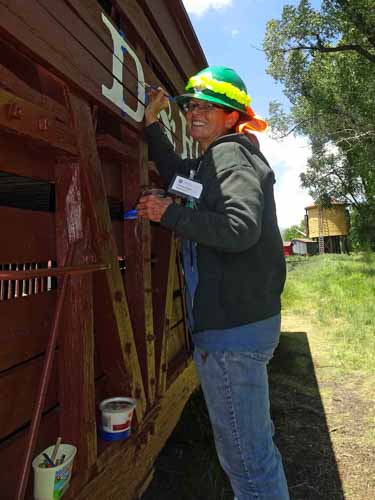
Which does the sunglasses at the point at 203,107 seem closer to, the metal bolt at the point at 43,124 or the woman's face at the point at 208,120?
the woman's face at the point at 208,120

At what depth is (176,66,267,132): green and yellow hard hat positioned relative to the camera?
2.43 m

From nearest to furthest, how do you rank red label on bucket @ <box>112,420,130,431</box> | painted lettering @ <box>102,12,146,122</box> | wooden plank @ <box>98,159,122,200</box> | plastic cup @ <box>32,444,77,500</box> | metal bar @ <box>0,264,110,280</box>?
metal bar @ <box>0,264,110,280</box>, plastic cup @ <box>32,444,77,500</box>, red label on bucket @ <box>112,420,130,431</box>, painted lettering @ <box>102,12,146,122</box>, wooden plank @ <box>98,159,122,200</box>

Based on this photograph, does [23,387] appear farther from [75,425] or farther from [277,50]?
[277,50]

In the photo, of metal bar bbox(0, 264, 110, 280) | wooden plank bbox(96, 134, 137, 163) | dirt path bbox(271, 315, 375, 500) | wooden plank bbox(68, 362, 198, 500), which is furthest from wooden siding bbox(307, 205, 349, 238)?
metal bar bbox(0, 264, 110, 280)

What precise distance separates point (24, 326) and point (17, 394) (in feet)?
1.01

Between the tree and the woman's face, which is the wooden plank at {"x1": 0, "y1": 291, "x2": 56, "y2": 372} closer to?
the woman's face

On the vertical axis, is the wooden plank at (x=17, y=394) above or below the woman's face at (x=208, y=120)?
below

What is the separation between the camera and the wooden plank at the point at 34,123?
170cm

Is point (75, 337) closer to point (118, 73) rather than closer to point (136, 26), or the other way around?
point (118, 73)

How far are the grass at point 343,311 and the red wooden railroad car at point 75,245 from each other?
16.4 feet

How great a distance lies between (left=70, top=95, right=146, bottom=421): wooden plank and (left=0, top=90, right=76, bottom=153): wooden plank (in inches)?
5.0

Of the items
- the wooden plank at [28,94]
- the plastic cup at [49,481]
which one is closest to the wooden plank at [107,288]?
the wooden plank at [28,94]

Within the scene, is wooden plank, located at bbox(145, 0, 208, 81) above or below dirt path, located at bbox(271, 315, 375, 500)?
above

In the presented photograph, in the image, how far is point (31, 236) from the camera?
6.84ft
